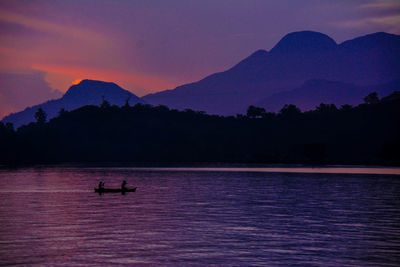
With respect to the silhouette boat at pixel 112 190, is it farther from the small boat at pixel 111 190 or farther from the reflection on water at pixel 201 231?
the reflection on water at pixel 201 231

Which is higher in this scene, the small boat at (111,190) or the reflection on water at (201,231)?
the small boat at (111,190)

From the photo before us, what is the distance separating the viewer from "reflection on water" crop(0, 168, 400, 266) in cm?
3966

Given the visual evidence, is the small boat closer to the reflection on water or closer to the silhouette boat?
the silhouette boat

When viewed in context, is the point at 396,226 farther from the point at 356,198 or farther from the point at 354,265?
the point at 356,198

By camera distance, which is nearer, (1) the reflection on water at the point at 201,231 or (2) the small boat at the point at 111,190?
(1) the reflection on water at the point at 201,231

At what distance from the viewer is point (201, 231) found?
52.1 metres

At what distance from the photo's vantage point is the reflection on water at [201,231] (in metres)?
39.7

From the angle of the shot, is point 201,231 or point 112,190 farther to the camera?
point 112,190

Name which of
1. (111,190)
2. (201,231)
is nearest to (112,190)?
(111,190)

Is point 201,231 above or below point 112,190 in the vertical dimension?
below

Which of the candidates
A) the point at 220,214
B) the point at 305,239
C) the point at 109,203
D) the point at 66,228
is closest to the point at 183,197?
the point at 109,203

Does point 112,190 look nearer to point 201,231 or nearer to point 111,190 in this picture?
point 111,190

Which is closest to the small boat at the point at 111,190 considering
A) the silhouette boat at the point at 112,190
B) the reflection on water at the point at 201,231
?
the silhouette boat at the point at 112,190

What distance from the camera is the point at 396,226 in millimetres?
56281
